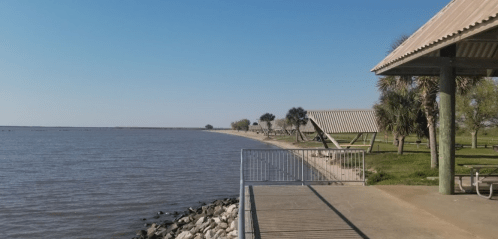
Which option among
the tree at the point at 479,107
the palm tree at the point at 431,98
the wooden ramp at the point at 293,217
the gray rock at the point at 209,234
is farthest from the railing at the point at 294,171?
the tree at the point at 479,107

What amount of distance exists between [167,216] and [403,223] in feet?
40.6

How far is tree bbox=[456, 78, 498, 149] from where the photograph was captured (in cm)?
3950

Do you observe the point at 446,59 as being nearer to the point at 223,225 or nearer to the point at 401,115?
the point at 223,225

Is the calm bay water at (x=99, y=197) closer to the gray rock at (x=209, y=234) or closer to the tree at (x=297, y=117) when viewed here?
the gray rock at (x=209, y=234)

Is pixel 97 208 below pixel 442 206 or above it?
below

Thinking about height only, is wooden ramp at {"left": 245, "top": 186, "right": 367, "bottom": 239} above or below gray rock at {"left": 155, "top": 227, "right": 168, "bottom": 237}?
above

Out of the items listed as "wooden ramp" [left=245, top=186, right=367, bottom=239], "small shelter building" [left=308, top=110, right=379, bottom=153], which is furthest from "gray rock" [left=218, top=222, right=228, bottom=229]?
"small shelter building" [left=308, top=110, right=379, bottom=153]

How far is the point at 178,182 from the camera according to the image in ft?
88.9

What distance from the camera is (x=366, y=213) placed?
782 centimetres

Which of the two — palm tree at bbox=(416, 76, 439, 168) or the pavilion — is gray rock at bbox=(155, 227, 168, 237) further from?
palm tree at bbox=(416, 76, 439, 168)

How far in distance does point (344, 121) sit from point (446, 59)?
17.8 metres

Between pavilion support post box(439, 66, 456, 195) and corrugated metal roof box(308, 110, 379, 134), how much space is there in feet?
53.2

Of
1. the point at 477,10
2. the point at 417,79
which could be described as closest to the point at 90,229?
the point at 477,10

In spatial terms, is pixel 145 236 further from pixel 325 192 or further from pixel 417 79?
pixel 417 79
